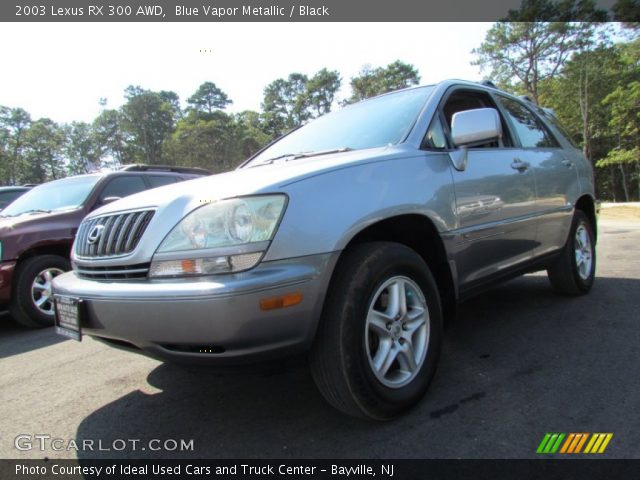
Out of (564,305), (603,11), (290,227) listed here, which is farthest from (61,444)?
(603,11)

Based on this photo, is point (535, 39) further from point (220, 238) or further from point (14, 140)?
point (14, 140)

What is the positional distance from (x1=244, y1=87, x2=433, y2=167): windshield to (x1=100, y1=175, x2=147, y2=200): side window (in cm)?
303

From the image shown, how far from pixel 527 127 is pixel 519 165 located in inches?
30.3

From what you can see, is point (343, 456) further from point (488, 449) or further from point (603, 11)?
point (603, 11)

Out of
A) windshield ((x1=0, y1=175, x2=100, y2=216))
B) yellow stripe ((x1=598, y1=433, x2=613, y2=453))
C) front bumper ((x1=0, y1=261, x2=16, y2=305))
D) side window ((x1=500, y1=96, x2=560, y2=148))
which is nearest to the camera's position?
yellow stripe ((x1=598, y1=433, x2=613, y2=453))

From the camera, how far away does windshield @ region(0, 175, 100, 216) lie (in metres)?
5.29

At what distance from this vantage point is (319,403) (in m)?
Result: 2.33

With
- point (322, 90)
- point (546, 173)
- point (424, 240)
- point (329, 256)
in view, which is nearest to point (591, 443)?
point (424, 240)

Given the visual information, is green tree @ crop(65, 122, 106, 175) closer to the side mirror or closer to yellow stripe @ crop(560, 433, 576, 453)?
the side mirror

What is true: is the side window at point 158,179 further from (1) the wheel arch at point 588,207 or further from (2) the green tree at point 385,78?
(2) the green tree at point 385,78

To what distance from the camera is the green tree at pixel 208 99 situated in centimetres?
6381

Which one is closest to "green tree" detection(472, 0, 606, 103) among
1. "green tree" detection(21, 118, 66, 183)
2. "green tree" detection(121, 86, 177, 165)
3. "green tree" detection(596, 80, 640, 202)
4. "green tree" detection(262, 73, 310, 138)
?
"green tree" detection(596, 80, 640, 202)

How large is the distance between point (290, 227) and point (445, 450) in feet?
3.70

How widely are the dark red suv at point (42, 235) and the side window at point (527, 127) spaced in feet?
14.0
